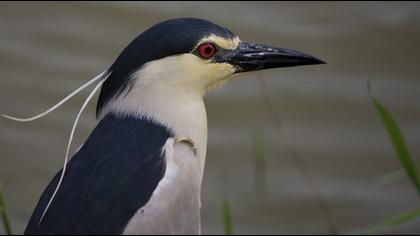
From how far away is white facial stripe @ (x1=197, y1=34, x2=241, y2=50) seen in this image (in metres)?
3.55

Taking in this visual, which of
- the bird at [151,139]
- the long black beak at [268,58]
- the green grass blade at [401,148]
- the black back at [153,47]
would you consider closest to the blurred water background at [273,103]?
the long black beak at [268,58]

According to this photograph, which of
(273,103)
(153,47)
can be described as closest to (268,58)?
(153,47)

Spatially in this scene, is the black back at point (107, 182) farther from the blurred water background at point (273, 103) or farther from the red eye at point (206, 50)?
the blurred water background at point (273, 103)

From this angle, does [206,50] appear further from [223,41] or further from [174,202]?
[174,202]

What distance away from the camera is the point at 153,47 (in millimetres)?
3445

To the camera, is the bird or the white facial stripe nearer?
the bird

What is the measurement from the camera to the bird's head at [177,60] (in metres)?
3.46

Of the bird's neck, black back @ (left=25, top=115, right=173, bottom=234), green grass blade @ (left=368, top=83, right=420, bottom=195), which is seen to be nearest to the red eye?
the bird's neck

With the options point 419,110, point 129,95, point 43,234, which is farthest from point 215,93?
point 43,234

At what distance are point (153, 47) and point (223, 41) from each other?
0.99 feet

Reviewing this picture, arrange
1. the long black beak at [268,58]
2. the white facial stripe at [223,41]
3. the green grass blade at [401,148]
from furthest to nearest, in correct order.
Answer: the long black beak at [268,58] → the white facial stripe at [223,41] → the green grass blade at [401,148]

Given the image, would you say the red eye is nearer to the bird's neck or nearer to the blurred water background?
the bird's neck

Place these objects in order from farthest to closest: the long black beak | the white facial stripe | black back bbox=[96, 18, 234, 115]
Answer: the long black beak
the white facial stripe
black back bbox=[96, 18, 234, 115]

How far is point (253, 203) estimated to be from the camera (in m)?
5.22
